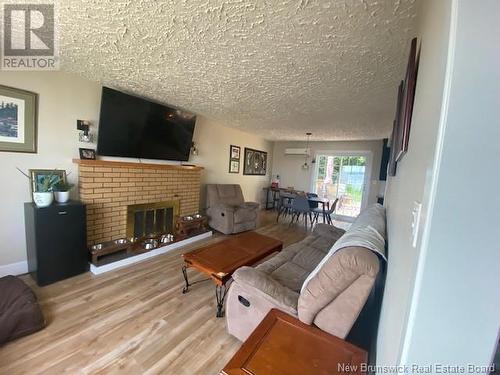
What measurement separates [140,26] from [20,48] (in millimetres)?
1384

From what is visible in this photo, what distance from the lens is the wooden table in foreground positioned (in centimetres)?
89

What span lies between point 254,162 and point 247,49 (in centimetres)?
460

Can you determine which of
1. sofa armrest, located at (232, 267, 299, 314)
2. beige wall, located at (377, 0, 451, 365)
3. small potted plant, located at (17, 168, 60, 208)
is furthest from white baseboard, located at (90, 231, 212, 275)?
beige wall, located at (377, 0, 451, 365)

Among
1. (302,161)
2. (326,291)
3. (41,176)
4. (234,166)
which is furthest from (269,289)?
(302,161)

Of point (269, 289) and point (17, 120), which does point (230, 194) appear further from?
point (269, 289)

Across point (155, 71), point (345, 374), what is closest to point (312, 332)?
point (345, 374)

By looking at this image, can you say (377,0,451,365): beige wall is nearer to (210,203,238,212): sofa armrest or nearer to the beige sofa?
the beige sofa

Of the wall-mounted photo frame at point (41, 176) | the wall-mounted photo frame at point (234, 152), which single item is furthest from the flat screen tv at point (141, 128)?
the wall-mounted photo frame at point (234, 152)

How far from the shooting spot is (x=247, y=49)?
1778 millimetres

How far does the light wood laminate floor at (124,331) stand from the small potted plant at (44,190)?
2.79 ft

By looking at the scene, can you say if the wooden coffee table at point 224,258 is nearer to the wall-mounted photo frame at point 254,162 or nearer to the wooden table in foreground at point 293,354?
the wooden table in foreground at point 293,354

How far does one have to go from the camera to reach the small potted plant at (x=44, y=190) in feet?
7.28

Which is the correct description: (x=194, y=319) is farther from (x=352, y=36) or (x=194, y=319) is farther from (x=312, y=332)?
(x=352, y=36)

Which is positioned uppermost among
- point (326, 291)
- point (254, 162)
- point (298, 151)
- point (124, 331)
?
point (298, 151)
